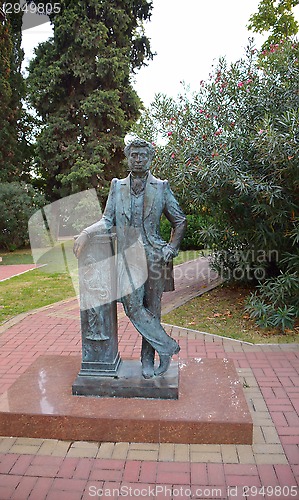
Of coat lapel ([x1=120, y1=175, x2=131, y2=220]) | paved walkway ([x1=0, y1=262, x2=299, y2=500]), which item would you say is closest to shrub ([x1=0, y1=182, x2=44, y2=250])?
coat lapel ([x1=120, y1=175, x2=131, y2=220])

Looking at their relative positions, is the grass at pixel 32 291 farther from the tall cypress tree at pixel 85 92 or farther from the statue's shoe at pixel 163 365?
the tall cypress tree at pixel 85 92

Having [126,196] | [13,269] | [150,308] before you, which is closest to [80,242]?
[126,196]

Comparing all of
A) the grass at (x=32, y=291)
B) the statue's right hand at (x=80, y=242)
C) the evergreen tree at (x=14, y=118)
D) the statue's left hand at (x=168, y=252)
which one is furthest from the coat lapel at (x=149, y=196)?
the evergreen tree at (x=14, y=118)

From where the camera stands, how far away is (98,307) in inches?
132

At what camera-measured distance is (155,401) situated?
10.9 feet

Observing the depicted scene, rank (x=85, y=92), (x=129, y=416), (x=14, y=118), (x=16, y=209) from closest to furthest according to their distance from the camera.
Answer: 1. (x=129, y=416)
2. (x=16, y=209)
3. (x=85, y=92)
4. (x=14, y=118)

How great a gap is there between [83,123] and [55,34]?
3842mm

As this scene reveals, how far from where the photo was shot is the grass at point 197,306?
5.68 m

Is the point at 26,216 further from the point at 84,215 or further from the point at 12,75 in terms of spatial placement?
the point at 12,75

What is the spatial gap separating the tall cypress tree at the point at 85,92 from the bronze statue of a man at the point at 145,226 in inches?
552

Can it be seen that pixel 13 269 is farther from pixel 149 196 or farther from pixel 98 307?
pixel 149 196

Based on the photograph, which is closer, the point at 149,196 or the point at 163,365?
the point at 149,196

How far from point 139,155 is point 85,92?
1654 centimetres

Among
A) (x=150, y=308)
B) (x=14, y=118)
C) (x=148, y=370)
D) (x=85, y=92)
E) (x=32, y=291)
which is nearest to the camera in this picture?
(x=150, y=308)
